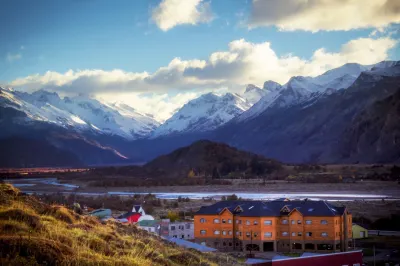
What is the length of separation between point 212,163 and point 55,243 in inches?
6619

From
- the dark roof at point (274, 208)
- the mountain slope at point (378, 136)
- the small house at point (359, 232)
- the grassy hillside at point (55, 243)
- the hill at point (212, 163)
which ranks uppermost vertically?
the mountain slope at point (378, 136)

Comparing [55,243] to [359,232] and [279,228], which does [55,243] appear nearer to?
[279,228]

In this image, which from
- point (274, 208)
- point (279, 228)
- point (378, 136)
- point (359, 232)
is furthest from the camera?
point (378, 136)

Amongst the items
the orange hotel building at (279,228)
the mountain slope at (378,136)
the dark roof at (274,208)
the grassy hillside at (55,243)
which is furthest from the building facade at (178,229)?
the mountain slope at (378,136)

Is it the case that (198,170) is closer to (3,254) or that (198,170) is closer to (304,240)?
(304,240)

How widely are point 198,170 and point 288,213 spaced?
129581 mm

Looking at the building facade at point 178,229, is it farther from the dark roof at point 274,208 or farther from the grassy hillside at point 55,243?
the grassy hillside at point 55,243

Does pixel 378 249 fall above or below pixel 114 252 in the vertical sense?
below

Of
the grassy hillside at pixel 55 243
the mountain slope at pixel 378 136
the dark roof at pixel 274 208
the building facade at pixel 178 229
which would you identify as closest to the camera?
the grassy hillside at pixel 55 243

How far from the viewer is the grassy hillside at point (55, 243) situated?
A: 10.7 m

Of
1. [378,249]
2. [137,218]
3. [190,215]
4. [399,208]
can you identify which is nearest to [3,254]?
→ [378,249]

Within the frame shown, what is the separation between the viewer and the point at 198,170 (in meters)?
174

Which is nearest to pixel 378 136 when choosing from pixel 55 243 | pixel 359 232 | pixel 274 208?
pixel 359 232

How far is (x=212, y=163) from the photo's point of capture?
17900cm
